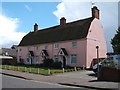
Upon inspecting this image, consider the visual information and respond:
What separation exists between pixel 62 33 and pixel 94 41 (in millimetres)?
7107

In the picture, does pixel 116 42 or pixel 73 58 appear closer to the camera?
pixel 73 58

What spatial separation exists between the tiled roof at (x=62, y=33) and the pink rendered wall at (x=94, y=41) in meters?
1.06

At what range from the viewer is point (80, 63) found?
1257 inches

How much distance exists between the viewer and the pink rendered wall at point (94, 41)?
3190 centimetres

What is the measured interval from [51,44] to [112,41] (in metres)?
13.7

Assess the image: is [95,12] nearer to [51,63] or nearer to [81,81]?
[51,63]

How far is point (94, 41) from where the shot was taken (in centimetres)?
3328

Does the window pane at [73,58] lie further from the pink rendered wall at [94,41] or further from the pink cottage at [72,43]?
the pink rendered wall at [94,41]

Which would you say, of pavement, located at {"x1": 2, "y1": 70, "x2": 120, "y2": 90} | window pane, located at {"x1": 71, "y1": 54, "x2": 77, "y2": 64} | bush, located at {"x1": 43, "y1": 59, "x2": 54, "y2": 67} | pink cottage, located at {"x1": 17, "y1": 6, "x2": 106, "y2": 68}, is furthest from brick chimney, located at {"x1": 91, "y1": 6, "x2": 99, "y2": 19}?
pavement, located at {"x1": 2, "y1": 70, "x2": 120, "y2": 90}

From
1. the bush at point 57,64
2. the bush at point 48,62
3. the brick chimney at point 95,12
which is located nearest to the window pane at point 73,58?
the bush at point 57,64

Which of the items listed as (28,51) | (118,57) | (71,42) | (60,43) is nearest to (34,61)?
(28,51)

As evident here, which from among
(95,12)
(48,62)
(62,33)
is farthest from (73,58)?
(95,12)

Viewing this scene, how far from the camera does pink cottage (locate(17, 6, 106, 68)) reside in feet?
105

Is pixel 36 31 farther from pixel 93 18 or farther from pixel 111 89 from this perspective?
pixel 111 89
